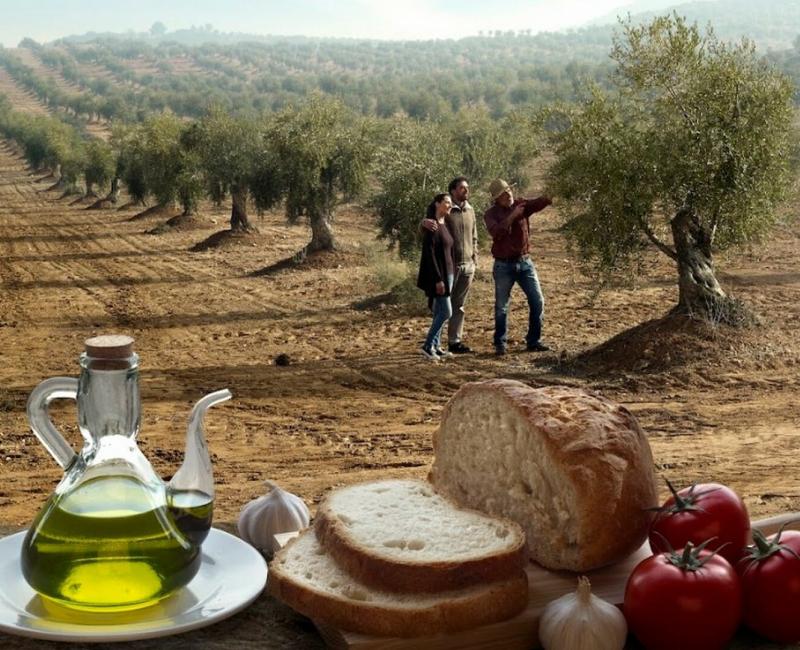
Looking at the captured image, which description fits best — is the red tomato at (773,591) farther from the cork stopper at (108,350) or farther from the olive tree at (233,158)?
the olive tree at (233,158)

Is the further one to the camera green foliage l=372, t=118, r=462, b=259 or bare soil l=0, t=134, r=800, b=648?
green foliage l=372, t=118, r=462, b=259

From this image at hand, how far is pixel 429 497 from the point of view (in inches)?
137

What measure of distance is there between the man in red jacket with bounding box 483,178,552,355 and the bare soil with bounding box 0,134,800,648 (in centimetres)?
36

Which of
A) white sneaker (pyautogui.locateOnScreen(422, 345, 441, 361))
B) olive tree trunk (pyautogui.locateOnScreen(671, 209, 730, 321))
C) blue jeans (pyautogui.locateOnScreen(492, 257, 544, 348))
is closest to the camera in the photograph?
blue jeans (pyautogui.locateOnScreen(492, 257, 544, 348))

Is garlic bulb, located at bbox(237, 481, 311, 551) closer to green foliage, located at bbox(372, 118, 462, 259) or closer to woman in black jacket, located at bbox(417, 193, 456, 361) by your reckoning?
woman in black jacket, located at bbox(417, 193, 456, 361)

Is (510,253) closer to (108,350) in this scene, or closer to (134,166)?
(108,350)

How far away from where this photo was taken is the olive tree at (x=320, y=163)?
27109 millimetres

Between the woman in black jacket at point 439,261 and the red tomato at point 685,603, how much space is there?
1080 cm

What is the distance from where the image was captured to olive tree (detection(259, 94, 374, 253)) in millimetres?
27109

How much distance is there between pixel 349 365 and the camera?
50.5 ft

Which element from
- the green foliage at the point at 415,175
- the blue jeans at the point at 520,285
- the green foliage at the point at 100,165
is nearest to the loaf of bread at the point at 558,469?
the blue jeans at the point at 520,285

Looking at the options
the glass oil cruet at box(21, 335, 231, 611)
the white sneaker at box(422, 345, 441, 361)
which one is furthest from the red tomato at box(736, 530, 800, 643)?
the white sneaker at box(422, 345, 441, 361)

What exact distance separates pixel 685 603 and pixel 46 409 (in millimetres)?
1525

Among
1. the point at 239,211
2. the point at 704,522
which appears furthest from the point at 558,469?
the point at 239,211
